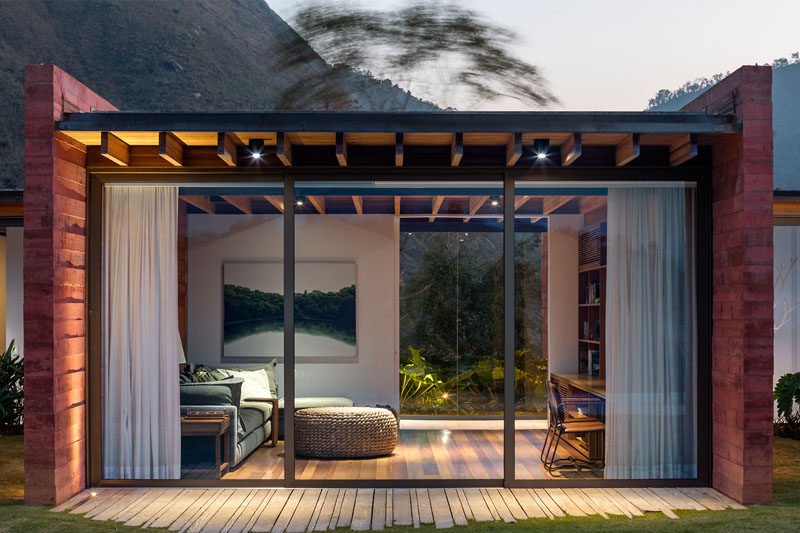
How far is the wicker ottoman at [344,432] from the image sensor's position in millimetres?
6423

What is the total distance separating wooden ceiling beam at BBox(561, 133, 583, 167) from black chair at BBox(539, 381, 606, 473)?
2.05 m

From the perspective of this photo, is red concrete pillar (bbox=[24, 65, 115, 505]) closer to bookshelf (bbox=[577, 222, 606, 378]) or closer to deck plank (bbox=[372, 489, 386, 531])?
deck plank (bbox=[372, 489, 386, 531])

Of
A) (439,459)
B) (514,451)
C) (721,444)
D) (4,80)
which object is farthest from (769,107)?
(4,80)

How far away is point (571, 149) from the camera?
5.88 meters

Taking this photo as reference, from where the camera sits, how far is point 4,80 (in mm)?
22453

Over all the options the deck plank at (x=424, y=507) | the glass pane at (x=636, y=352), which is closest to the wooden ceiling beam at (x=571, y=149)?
the glass pane at (x=636, y=352)

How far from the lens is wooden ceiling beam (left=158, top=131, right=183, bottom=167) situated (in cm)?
576

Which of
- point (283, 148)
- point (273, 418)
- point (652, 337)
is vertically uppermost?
point (283, 148)

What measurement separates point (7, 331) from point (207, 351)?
461cm

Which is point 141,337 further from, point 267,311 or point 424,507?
point 424,507

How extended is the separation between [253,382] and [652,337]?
3.33 m

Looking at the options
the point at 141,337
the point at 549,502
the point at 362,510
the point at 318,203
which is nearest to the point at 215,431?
the point at 141,337

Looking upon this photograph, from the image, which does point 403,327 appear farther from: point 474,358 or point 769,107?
point 769,107

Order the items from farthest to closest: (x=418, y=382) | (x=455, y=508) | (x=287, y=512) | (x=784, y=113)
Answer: (x=784, y=113) → (x=418, y=382) → (x=455, y=508) → (x=287, y=512)
